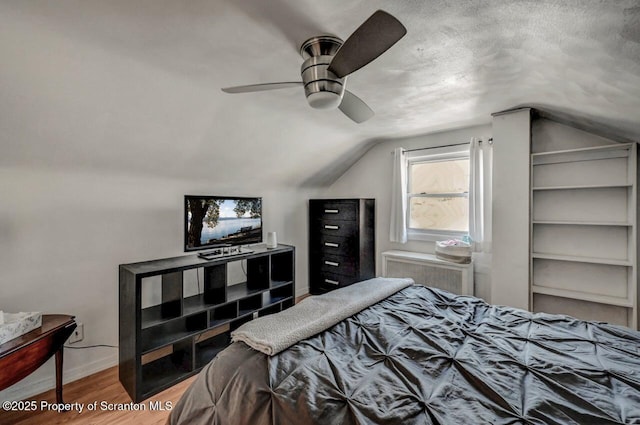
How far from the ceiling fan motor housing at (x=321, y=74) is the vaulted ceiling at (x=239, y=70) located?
0.07 m

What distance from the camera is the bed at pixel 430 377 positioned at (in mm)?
907

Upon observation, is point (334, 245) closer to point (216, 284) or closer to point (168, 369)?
point (216, 284)

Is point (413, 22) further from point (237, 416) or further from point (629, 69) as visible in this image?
point (237, 416)

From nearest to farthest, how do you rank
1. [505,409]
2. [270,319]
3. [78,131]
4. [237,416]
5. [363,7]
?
[505,409] < [237,416] < [363,7] < [270,319] < [78,131]

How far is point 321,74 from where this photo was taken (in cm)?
141

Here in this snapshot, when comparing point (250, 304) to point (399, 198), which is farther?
point (399, 198)

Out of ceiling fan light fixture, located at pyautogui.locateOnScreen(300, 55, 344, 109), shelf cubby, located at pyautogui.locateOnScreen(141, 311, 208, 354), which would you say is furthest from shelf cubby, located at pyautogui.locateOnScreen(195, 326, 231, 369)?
ceiling fan light fixture, located at pyautogui.locateOnScreen(300, 55, 344, 109)

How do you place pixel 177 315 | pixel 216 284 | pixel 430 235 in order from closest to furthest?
pixel 177 315, pixel 216 284, pixel 430 235

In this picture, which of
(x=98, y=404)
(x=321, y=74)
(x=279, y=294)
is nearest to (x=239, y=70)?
(x=321, y=74)

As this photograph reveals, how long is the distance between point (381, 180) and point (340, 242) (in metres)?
1.03

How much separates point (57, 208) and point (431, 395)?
2609 mm

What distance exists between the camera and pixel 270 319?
4.79ft

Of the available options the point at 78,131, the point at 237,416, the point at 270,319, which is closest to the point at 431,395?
the point at 237,416

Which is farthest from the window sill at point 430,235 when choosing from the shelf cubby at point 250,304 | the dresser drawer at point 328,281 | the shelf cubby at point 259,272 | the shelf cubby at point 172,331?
the shelf cubby at point 172,331
